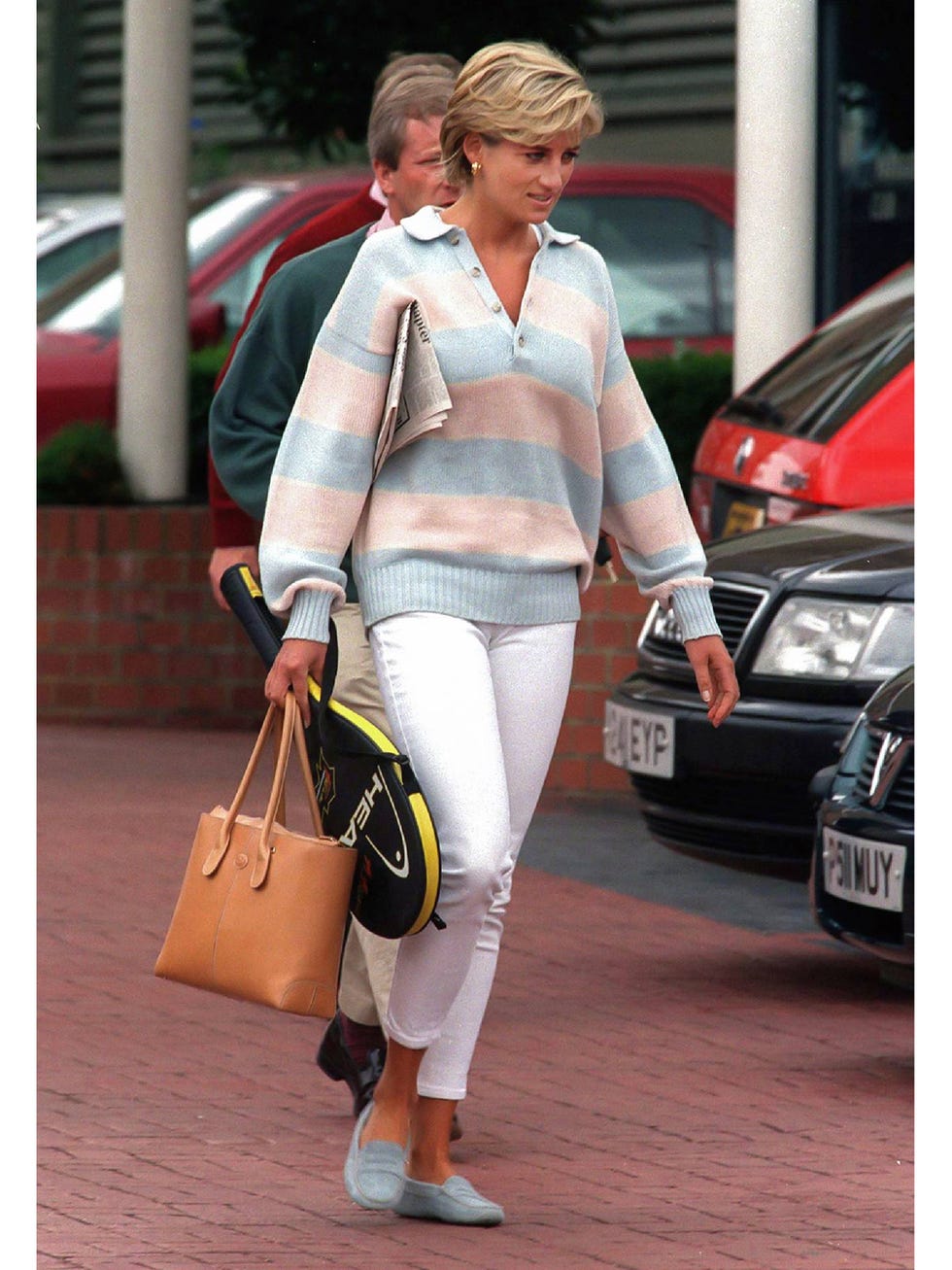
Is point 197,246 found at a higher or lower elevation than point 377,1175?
higher

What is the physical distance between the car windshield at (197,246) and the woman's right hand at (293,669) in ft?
32.2

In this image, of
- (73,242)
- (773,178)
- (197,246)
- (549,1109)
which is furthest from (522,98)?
(73,242)

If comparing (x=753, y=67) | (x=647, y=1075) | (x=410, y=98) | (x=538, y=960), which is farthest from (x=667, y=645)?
(x=753, y=67)

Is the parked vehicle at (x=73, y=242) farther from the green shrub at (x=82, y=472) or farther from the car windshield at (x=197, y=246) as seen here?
the green shrub at (x=82, y=472)

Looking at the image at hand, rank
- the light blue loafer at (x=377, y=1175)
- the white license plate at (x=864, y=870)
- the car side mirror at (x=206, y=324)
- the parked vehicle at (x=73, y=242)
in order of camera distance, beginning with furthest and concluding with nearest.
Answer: the parked vehicle at (x=73, y=242)
the car side mirror at (x=206, y=324)
the white license plate at (x=864, y=870)
the light blue loafer at (x=377, y=1175)

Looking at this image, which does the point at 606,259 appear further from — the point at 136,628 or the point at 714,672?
the point at 714,672

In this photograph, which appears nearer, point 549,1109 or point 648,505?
point 648,505

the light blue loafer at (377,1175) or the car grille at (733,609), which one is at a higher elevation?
the car grille at (733,609)

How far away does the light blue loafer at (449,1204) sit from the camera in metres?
4.59

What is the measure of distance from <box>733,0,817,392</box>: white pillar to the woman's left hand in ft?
19.6

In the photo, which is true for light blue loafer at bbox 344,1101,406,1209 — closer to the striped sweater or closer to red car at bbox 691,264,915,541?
the striped sweater

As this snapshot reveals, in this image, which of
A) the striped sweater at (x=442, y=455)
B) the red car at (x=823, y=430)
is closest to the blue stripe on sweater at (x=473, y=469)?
the striped sweater at (x=442, y=455)

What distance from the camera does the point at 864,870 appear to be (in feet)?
18.8

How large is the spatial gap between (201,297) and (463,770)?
33.3ft
